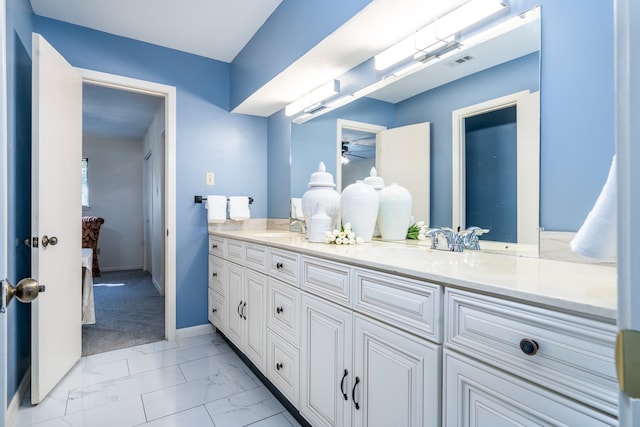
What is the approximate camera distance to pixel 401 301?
0.97 m

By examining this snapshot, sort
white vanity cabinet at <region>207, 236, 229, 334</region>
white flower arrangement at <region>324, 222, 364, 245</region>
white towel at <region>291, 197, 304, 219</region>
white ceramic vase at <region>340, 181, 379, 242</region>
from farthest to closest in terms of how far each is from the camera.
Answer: white towel at <region>291, 197, 304, 219</region> < white vanity cabinet at <region>207, 236, 229, 334</region> < white ceramic vase at <region>340, 181, 379, 242</region> < white flower arrangement at <region>324, 222, 364, 245</region>

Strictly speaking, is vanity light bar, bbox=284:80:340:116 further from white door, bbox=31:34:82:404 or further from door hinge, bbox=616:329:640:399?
door hinge, bbox=616:329:640:399

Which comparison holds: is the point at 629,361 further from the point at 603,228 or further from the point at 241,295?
the point at 241,295

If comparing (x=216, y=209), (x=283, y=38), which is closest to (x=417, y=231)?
(x=283, y=38)

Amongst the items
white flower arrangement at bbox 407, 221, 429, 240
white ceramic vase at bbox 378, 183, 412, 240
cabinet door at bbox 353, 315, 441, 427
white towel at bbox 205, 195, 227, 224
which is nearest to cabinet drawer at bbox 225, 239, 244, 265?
white towel at bbox 205, 195, 227, 224

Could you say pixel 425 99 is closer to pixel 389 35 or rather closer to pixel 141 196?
pixel 389 35

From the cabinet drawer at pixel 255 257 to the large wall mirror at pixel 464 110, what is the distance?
802mm

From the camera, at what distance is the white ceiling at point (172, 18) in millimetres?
2028

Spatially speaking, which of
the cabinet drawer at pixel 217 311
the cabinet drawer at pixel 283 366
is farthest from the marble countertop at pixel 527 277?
the cabinet drawer at pixel 217 311

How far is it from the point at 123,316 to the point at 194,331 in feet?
3.21

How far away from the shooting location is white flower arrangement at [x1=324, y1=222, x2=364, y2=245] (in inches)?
63.8

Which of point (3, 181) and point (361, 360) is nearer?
point (3, 181)

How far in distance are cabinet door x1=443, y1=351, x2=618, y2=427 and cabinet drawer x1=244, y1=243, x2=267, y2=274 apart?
3.79ft

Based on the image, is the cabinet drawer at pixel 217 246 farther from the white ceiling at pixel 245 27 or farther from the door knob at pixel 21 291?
the door knob at pixel 21 291
